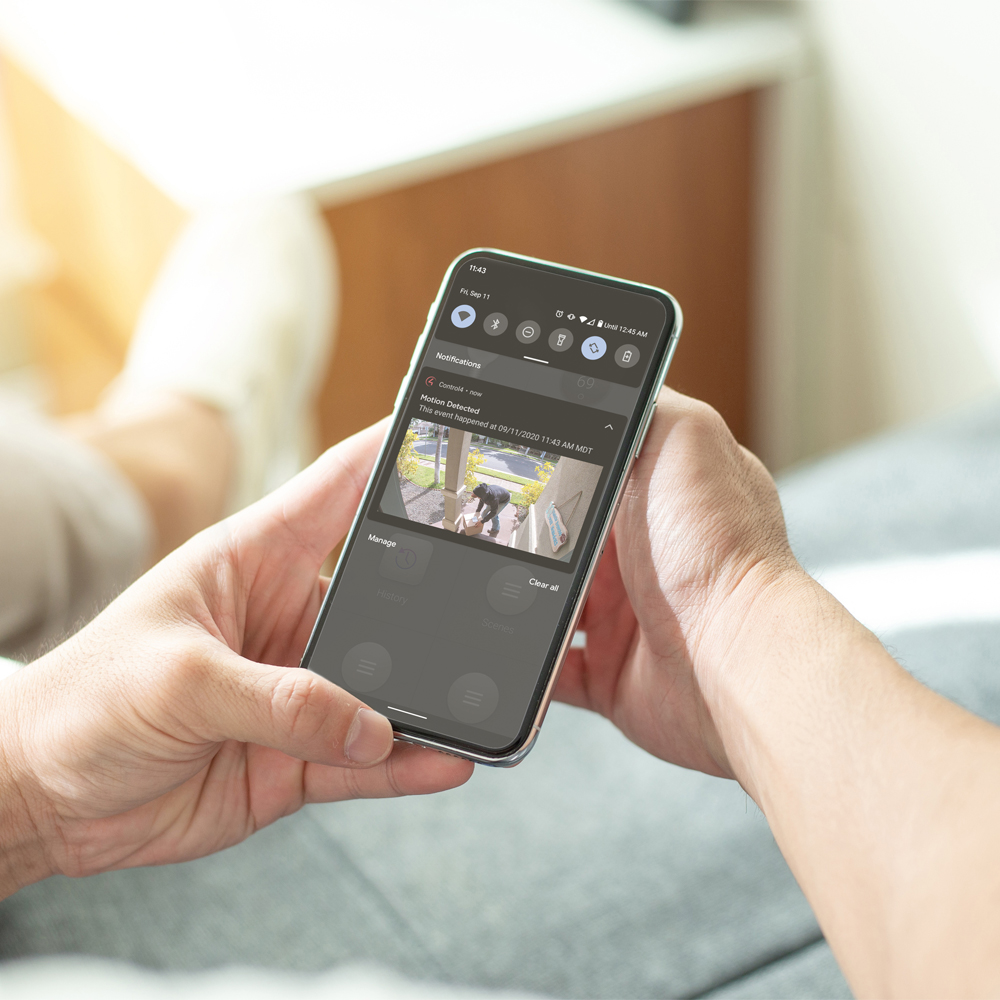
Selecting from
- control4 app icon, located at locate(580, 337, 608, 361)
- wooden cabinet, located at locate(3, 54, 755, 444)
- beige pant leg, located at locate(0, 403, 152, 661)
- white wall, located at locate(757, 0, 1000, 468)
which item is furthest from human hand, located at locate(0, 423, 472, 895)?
white wall, located at locate(757, 0, 1000, 468)

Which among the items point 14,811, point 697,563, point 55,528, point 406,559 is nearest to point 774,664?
point 697,563

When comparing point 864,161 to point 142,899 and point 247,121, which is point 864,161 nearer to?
point 247,121

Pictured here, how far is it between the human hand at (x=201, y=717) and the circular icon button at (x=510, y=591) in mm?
71

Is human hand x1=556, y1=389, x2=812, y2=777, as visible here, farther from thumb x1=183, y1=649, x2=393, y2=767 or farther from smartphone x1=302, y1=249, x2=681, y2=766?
thumb x1=183, y1=649, x2=393, y2=767

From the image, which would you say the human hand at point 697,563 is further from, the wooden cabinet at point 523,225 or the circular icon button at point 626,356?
the wooden cabinet at point 523,225

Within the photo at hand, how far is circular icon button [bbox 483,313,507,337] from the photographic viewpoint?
1.61 feet

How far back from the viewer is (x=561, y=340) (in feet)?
1.59

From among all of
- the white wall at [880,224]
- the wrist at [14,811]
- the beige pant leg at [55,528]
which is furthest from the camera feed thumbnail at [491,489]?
the white wall at [880,224]

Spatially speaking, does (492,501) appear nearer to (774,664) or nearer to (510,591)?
(510,591)

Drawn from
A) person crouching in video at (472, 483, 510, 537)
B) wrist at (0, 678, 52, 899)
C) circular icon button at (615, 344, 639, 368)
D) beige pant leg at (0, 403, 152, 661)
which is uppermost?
circular icon button at (615, 344, 639, 368)

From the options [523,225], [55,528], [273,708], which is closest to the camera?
[273,708]

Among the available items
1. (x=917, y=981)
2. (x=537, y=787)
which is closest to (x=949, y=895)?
(x=917, y=981)

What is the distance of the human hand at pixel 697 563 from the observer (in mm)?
452

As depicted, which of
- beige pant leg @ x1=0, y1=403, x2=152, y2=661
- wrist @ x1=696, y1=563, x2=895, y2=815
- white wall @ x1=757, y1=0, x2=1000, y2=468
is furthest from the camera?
white wall @ x1=757, y1=0, x2=1000, y2=468
